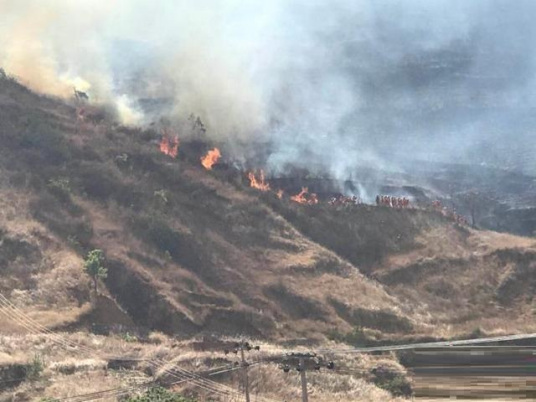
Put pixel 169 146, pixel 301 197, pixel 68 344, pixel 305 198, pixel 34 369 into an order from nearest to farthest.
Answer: pixel 34 369 → pixel 68 344 → pixel 301 197 → pixel 169 146 → pixel 305 198

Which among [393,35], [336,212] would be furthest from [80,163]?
[393,35]

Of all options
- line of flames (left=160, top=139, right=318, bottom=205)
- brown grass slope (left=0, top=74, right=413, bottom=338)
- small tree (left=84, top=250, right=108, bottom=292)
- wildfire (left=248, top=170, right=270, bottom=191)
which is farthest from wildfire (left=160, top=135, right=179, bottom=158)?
small tree (left=84, top=250, right=108, bottom=292)

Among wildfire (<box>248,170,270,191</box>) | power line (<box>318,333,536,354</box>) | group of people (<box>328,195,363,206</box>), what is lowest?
power line (<box>318,333,536,354</box>)

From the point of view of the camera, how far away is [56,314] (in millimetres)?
49438

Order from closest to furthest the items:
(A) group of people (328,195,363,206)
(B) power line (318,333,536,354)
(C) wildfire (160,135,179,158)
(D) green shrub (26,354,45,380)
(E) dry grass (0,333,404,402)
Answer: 1. (D) green shrub (26,354,45,380)
2. (E) dry grass (0,333,404,402)
3. (B) power line (318,333,536,354)
4. (A) group of people (328,195,363,206)
5. (C) wildfire (160,135,179,158)

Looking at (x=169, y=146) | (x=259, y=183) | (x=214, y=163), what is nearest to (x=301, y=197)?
(x=259, y=183)

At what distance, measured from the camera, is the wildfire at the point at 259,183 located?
273ft

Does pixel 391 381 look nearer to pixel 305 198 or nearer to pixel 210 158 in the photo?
pixel 305 198

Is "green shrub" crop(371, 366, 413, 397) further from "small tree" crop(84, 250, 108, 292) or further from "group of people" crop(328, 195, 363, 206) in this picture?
"group of people" crop(328, 195, 363, 206)

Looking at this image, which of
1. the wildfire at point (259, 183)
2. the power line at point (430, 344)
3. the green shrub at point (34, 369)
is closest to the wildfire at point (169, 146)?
the wildfire at point (259, 183)

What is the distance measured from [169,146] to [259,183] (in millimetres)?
14476

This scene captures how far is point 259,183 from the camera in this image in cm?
8619

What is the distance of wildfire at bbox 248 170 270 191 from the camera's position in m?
83.2

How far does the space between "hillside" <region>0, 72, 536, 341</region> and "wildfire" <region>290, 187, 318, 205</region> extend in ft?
8.83
